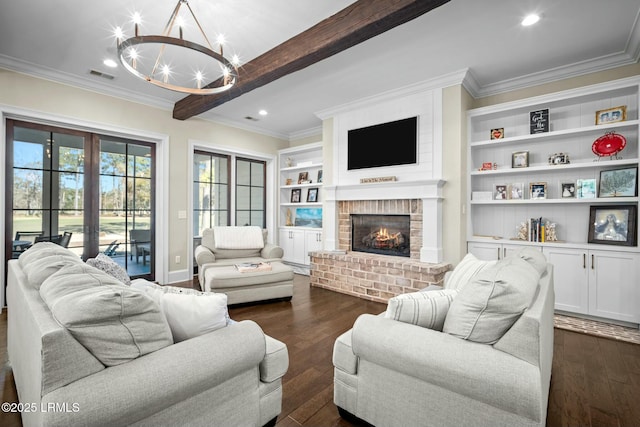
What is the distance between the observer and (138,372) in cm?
104

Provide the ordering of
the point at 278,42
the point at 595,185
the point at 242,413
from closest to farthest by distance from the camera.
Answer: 1. the point at 242,413
2. the point at 278,42
3. the point at 595,185

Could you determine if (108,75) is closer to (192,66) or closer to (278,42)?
(192,66)

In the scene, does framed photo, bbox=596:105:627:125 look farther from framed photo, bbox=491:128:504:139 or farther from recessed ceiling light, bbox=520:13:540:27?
recessed ceiling light, bbox=520:13:540:27

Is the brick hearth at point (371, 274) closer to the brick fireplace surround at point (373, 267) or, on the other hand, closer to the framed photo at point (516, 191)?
the brick fireplace surround at point (373, 267)

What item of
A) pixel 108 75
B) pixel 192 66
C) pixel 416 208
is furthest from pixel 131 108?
pixel 416 208

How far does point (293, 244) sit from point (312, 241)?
0.52 m

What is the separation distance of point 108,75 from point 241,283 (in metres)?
2.93

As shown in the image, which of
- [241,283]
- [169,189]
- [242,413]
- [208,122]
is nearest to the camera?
[242,413]

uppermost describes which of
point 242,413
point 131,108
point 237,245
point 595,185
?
point 131,108

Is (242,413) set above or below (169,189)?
below

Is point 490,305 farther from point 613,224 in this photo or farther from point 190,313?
point 613,224

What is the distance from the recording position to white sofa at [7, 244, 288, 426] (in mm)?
932

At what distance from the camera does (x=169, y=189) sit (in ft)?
15.0

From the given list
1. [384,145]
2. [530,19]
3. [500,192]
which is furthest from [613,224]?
[384,145]
